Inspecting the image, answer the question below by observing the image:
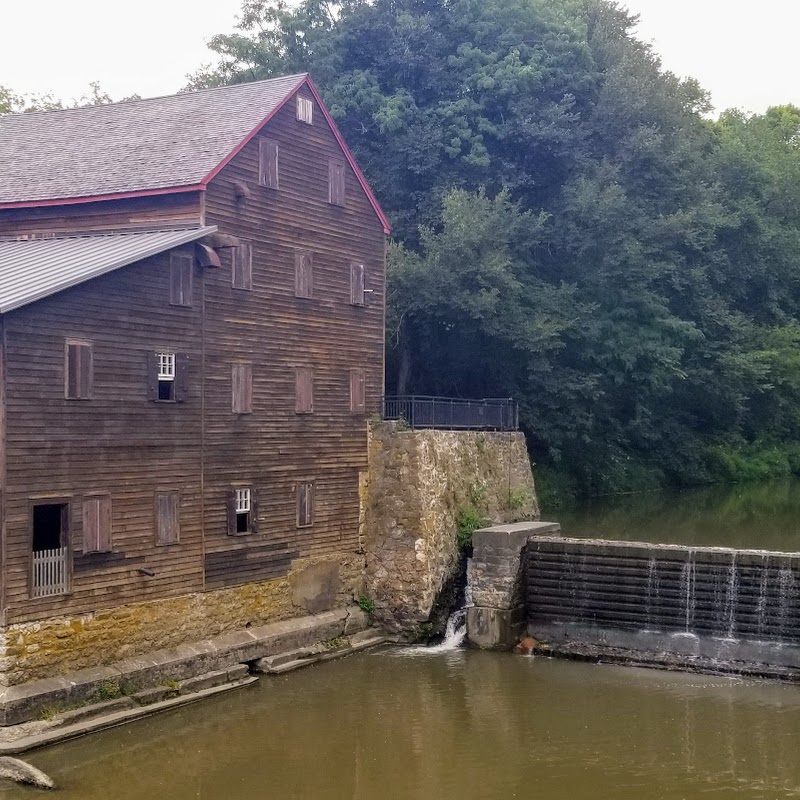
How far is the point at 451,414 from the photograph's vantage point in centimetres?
2853

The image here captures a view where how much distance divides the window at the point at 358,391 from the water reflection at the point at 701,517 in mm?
12350

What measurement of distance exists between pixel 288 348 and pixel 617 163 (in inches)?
856

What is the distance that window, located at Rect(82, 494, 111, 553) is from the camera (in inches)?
757

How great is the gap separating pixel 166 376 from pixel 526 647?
32.6 feet

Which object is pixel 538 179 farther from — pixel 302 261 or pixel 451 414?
pixel 302 261

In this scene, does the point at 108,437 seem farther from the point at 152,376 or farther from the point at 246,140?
the point at 246,140

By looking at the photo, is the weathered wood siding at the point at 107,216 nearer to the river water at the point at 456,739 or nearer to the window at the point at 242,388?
the window at the point at 242,388

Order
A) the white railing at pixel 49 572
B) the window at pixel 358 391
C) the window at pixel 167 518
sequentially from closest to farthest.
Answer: the white railing at pixel 49 572 → the window at pixel 167 518 → the window at pixel 358 391

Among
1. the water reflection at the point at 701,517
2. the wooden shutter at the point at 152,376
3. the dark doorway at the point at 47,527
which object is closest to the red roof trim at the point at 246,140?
the wooden shutter at the point at 152,376

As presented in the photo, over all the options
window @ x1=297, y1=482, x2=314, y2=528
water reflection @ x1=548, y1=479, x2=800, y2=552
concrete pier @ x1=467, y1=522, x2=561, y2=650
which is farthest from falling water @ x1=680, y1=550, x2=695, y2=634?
water reflection @ x1=548, y1=479, x2=800, y2=552

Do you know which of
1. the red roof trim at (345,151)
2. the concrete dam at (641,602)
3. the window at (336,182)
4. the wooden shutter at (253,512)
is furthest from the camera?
the window at (336,182)

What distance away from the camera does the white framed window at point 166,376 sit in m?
21.1

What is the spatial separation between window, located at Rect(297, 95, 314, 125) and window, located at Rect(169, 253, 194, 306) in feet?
17.4

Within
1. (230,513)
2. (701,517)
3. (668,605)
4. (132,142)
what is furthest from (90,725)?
(701,517)
